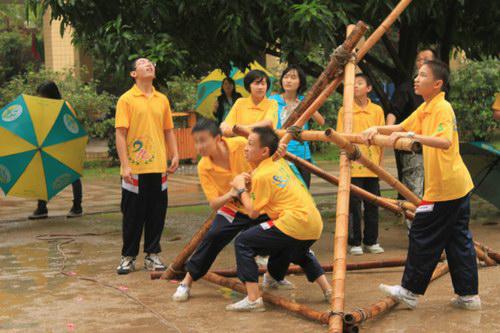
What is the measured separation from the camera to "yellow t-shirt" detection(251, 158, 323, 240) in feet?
18.0

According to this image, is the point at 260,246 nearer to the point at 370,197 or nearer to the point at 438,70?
the point at 370,197

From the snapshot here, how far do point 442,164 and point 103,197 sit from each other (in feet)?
26.8

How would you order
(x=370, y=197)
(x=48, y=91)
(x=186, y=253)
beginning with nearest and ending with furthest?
1. (x=186, y=253)
2. (x=370, y=197)
3. (x=48, y=91)

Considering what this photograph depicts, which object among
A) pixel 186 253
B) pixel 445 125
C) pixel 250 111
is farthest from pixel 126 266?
pixel 445 125

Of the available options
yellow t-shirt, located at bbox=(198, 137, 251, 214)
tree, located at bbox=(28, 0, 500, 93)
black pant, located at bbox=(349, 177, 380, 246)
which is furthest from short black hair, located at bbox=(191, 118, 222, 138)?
black pant, located at bbox=(349, 177, 380, 246)

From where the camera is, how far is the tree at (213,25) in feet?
24.3

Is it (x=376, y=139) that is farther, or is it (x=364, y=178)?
(x=364, y=178)

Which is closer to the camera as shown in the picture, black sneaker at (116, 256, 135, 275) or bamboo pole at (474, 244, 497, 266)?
bamboo pole at (474, 244, 497, 266)

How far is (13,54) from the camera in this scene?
26609 mm

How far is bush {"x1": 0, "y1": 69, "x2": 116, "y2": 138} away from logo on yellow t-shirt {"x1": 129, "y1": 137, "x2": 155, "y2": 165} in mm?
10914

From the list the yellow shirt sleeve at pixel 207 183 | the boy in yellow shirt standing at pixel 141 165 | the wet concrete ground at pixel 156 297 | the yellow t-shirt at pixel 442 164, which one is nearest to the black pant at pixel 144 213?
the boy in yellow shirt standing at pixel 141 165

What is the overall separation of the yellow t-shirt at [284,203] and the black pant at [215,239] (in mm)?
425

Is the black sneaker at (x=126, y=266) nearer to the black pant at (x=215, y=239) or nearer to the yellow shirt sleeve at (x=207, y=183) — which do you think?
the black pant at (x=215, y=239)

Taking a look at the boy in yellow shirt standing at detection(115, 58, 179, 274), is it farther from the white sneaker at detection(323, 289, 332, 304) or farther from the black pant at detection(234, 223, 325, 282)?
the white sneaker at detection(323, 289, 332, 304)
